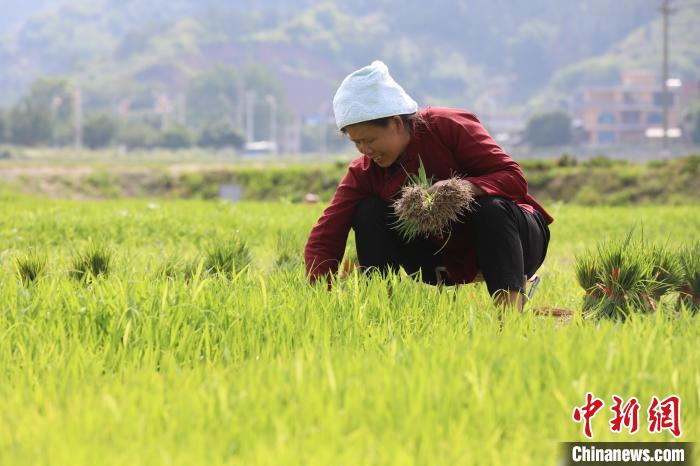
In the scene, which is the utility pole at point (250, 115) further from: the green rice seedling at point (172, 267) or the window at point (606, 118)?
the green rice seedling at point (172, 267)

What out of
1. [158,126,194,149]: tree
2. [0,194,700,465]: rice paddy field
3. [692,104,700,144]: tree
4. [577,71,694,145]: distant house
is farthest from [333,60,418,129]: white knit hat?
[577,71,694,145]: distant house

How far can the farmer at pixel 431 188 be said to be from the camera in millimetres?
3387

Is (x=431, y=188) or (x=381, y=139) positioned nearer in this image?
(x=431, y=188)

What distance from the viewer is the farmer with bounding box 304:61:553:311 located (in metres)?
3.39

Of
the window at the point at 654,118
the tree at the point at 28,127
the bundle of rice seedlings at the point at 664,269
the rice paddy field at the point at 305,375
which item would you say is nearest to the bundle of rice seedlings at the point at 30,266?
the rice paddy field at the point at 305,375

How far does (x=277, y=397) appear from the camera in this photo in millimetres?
1998

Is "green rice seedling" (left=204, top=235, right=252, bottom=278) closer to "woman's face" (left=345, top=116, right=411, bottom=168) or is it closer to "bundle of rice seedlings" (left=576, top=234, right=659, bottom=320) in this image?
"woman's face" (left=345, top=116, right=411, bottom=168)

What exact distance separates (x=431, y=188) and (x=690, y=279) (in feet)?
3.20

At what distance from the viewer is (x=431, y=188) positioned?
3336mm

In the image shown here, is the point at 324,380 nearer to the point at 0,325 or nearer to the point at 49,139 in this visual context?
the point at 0,325

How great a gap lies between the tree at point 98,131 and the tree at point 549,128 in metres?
50.8

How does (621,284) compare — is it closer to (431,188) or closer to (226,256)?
(431,188)

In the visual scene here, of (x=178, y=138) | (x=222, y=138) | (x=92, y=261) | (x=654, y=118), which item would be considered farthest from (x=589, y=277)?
(x=654, y=118)

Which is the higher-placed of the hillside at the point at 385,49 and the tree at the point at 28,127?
the hillside at the point at 385,49
